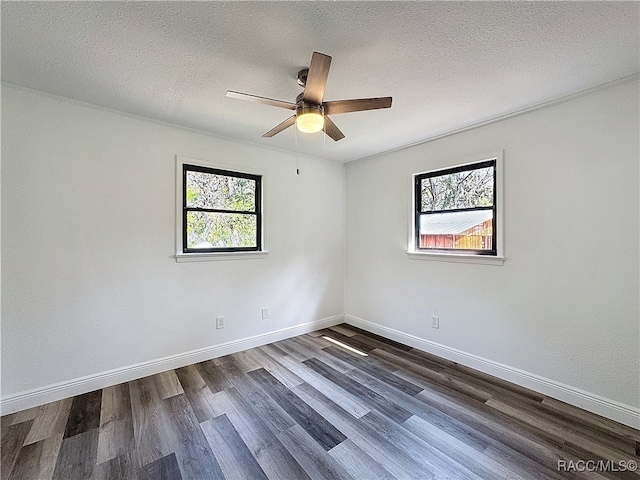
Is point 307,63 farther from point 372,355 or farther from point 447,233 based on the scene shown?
point 372,355

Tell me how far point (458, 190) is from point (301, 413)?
2.69m

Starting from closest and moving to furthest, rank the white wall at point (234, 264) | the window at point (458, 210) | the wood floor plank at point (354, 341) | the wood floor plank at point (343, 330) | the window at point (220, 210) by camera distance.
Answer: the white wall at point (234, 264)
the window at point (458, 210)
the window at point (220, 210)
the wood floor plank at point (354, 341)
the wood floor plank at point (343, 330)

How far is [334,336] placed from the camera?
3.74 meters

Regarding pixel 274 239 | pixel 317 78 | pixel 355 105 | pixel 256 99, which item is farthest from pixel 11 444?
pixel 355 105

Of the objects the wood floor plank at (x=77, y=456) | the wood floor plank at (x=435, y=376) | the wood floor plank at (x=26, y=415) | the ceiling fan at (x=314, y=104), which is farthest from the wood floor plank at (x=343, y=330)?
the ceiling fan at (x=314, y=104)

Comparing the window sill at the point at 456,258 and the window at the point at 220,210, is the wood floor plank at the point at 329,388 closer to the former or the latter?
the window at the point at 220,210

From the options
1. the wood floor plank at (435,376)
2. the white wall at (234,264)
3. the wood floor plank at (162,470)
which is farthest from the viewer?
→ the wood floor plank at (435,376)

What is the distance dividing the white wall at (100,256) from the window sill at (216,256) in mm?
60

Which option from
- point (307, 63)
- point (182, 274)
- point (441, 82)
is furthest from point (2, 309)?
point (441, 82)

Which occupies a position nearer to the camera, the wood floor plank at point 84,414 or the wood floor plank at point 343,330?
the wood floor plank at point 84,414

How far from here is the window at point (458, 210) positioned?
277 centimetres

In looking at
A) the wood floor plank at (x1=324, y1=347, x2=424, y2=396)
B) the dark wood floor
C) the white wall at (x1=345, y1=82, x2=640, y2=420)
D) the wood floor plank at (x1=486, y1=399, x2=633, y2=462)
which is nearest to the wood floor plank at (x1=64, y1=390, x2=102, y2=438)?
the dark wood floor

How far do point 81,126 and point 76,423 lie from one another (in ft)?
7.72

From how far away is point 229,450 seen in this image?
1.75 m
